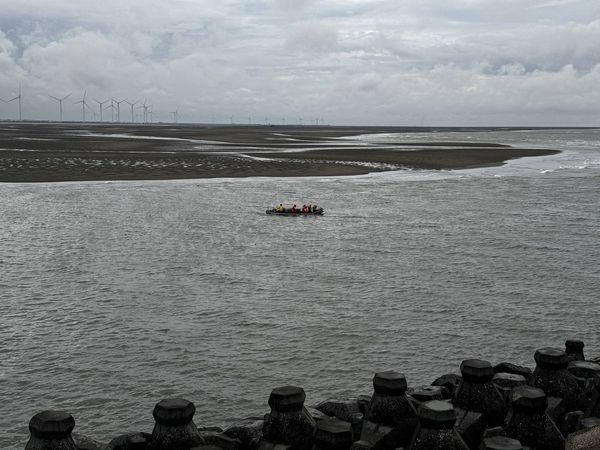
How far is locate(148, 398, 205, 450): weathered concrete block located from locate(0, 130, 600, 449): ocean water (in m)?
4.39

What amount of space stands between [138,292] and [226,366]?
8.04 m

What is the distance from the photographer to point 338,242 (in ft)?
114

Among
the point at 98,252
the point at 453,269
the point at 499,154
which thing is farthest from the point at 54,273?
the point at 499,154

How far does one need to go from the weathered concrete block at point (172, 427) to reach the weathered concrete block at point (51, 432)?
124cm

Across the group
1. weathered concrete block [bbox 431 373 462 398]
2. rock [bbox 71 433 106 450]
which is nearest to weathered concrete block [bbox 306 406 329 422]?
weathered concrete block [bbox 431 373 462 398]

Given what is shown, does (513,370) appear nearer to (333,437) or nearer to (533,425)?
(533,425)

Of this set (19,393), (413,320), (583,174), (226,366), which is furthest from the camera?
(583,174)

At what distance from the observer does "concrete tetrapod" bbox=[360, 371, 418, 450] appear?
10.6 meters

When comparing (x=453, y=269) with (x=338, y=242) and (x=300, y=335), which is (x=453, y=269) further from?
(x=300, y=335)

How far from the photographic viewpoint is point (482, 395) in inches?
451

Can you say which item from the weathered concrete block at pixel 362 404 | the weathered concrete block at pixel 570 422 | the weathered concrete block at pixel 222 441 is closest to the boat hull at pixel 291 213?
the weathered concrete block at pixel 362 404

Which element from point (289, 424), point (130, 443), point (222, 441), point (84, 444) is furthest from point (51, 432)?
point (289, 424)

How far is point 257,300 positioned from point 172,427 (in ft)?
44.2

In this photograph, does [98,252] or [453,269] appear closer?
[453,269]
